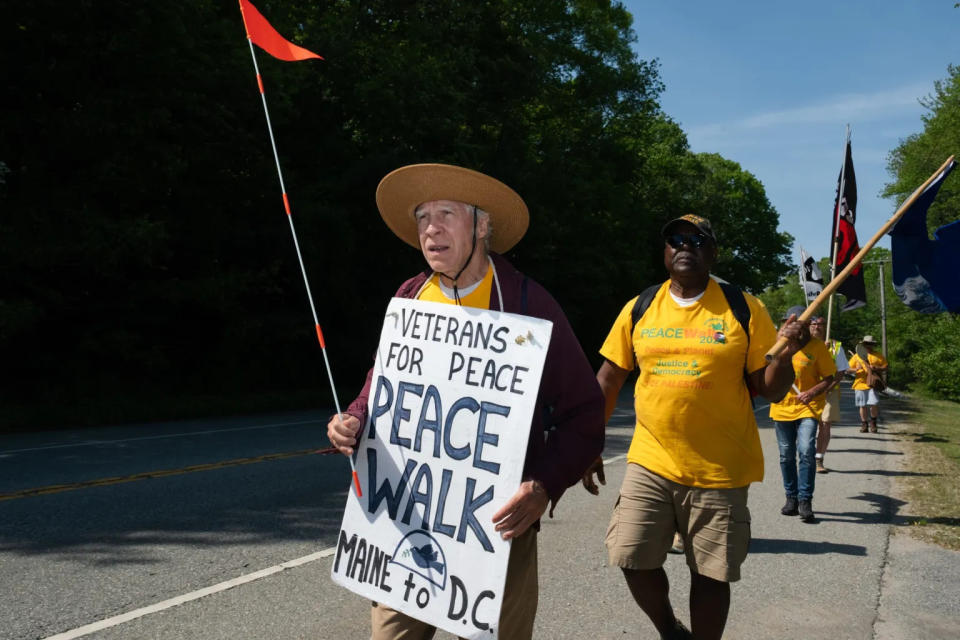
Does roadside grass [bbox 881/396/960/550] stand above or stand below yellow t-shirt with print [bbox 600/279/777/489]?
below

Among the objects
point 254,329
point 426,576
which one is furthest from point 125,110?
point 426,576

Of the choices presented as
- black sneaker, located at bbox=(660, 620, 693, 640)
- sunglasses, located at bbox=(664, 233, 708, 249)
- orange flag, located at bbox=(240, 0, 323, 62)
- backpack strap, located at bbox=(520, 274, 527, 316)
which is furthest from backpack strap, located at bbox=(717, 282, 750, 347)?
orange flag, located at bbox=(240, 0, 323, 62)

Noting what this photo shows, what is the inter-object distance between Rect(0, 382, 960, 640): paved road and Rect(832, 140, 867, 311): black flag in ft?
6.47

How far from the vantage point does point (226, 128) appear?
18875 mm

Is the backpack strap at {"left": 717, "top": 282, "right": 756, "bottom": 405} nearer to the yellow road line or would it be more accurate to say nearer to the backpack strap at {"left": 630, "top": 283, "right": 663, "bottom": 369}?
the backpack strap at {"left": 630, "top": 283, "right": 663, "bottom": 369}

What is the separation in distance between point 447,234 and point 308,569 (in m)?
3.32

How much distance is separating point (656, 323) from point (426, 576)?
1965 millimetres

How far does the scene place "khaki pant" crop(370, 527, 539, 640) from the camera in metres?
2.53

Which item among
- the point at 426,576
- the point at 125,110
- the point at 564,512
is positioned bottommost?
the point at 564,512

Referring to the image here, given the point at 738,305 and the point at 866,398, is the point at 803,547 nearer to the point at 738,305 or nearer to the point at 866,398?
the point at 738,305

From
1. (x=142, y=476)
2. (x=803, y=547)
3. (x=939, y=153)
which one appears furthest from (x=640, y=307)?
(x=939, y=153)

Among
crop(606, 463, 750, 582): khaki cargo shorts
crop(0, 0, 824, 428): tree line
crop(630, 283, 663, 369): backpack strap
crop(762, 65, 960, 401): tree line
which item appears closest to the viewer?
crop(606, 463, 750, 582): khaki cargo shorts

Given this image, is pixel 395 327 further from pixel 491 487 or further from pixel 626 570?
pixel 626 570

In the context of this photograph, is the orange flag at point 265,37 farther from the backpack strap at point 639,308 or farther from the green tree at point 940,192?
the green tree at point 940,192
